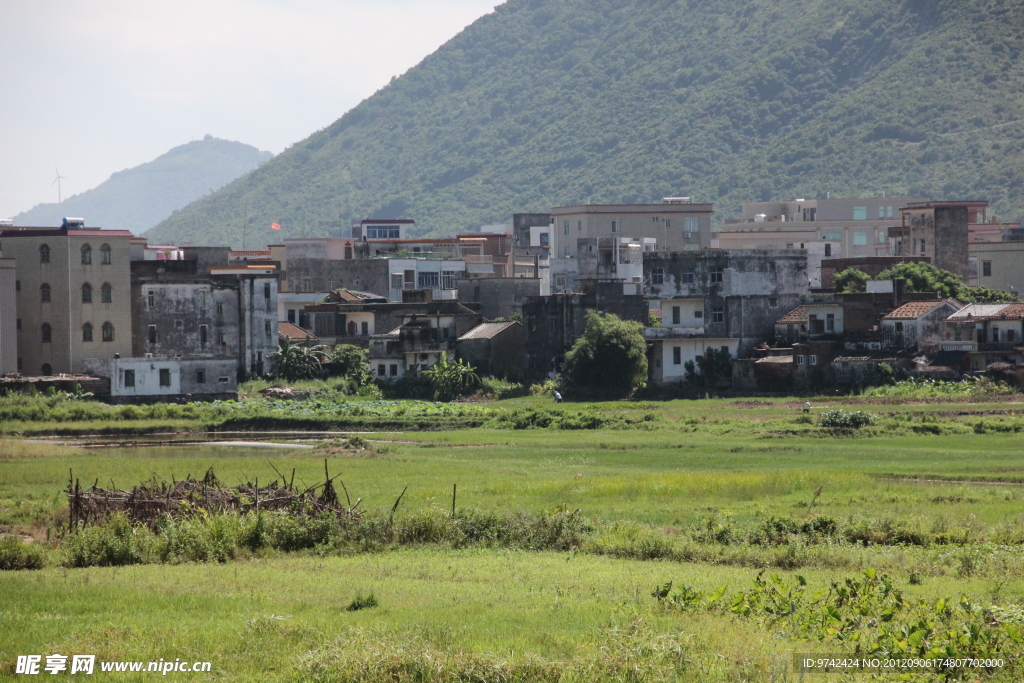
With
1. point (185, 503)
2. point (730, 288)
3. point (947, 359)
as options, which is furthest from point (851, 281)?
point (185, 503)

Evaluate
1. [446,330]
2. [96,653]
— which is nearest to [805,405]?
[446,330]

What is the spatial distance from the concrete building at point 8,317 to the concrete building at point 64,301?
7.78ft

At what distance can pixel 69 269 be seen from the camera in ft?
258

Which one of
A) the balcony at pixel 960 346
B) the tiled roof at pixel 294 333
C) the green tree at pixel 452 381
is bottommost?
the green tree at pixel 452 381

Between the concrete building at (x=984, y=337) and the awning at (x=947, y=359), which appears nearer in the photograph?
the concrete building at (x=984, y=337)

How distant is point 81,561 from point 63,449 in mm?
29518

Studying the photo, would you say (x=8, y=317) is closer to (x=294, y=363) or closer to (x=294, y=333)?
(x=294, y=363)

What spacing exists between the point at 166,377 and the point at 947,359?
147 ft

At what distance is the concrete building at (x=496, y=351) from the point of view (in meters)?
80.9

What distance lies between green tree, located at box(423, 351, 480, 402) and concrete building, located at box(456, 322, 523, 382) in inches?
141

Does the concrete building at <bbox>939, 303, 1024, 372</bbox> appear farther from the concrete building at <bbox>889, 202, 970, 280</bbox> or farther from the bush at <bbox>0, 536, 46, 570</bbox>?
the bush at <bbox>0, 536, 46, 570</bbox>

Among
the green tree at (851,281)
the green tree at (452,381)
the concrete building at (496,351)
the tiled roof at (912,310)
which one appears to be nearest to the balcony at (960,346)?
the tiled roof at (912,310)

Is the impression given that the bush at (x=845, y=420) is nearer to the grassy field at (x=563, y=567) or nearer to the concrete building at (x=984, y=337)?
the grassy field at (x=563, y=567)

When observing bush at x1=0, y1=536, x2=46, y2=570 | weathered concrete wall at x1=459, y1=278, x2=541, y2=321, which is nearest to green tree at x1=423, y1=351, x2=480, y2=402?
weathered concrete wall at x1=459, y1=278, x2=541, y2=321
